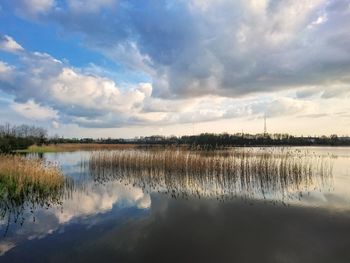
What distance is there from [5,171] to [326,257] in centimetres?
1165

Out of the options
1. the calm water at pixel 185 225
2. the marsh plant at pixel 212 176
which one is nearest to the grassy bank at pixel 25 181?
the calm water at pixel 185 225

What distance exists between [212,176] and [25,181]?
7.92 metres

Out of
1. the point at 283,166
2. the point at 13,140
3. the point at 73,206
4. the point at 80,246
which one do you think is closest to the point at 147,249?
the point at 80,246

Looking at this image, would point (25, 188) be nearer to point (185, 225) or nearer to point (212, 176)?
point (185, 225)

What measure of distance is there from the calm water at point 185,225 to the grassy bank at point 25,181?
Answer: 74 cm

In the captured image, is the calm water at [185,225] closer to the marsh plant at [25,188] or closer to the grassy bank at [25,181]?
the marsh plant at [25,188]

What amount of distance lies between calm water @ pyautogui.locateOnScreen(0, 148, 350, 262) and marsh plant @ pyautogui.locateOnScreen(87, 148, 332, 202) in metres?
0.11

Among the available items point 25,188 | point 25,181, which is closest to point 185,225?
point 25,188

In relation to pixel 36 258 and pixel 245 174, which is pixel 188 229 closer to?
pixel 36 258

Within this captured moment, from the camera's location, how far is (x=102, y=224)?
26.0 ft

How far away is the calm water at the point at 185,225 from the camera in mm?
5910

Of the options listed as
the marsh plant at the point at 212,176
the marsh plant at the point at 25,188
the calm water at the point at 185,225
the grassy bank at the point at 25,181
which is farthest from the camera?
the marsh plant at the point at 212,176

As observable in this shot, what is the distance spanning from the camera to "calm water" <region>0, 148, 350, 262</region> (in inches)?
233

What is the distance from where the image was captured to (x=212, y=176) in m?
15.6
